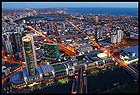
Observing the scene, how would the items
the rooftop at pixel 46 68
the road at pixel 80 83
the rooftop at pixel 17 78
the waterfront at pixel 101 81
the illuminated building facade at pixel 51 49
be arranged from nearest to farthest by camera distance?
the road at pixel 80 83
the waterfront at pixel 101 81
the rooftop at pixel 17 78
the rooftop at pixel 46 68
the illuminated building facade at pixel 51 49

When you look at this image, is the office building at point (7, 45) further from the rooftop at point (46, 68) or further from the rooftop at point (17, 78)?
the rooftop at point (46, 68)

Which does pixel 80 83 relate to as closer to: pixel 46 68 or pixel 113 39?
pixel 46 68

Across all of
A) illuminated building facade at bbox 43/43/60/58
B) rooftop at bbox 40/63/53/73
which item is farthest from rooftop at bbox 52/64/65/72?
illuminated building facade at bbox 43/43/60/58

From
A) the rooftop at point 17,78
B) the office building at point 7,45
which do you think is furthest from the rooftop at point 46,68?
the office building at point 7,45

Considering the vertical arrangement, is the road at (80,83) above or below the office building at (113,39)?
below

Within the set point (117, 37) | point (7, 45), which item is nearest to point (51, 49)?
point (7, 45)

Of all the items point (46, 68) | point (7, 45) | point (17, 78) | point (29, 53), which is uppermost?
point (29, 53)

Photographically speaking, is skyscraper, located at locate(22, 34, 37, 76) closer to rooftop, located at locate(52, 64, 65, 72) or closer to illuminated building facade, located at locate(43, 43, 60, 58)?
rooftop, located at locate(52, 64, 65, 72)

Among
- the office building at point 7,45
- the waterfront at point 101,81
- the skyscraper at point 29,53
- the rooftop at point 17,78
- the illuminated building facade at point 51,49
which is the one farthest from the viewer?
the office building at point 7,45
